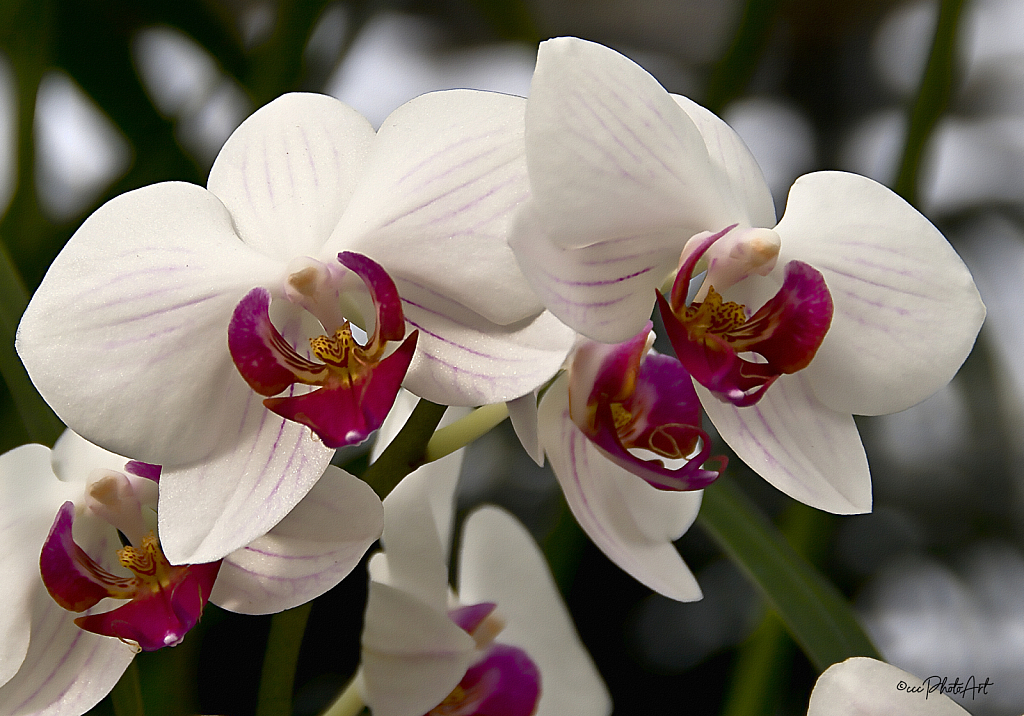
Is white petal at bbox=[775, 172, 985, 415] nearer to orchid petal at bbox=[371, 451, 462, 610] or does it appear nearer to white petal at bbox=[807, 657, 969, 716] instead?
white petal at bbox=[807, 657, 969, 716]

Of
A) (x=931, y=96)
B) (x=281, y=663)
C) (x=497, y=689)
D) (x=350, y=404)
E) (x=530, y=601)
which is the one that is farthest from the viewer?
(x=931, y=96)

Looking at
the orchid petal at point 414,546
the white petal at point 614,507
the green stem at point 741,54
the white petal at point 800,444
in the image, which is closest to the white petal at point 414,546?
the orchid petal at point 414,546

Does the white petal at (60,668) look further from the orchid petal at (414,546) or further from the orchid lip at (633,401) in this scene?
the orchid lip at (633,401)

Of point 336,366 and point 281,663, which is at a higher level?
point 336,366

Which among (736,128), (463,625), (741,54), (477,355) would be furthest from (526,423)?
(736,128)

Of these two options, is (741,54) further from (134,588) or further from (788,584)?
(134,588)
